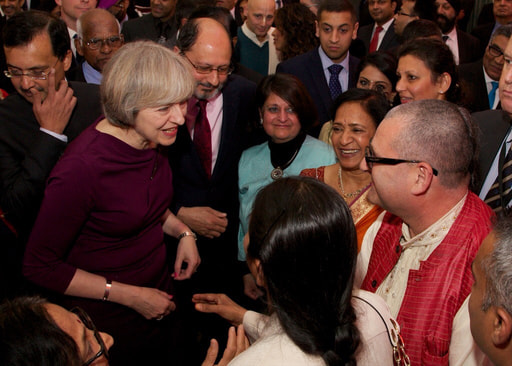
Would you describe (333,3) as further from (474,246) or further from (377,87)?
(474,246)

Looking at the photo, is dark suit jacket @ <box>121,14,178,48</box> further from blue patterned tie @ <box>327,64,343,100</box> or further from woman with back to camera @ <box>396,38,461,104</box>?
woman with back to camera @ <box>396,38,461,104</box>

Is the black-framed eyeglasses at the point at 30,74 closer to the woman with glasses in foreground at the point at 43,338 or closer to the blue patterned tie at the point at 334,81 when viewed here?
the woman with glasses in foreground at the point at 43,338

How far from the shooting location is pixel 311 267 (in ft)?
4.04

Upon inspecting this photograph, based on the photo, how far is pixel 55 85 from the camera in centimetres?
242

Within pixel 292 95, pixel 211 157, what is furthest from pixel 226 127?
pixel 292 95

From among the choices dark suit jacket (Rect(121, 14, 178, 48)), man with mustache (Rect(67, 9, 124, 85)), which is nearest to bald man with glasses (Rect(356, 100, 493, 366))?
man with mustache (Rect(67, 9, 124, 85))

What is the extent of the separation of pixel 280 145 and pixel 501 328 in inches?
73.6

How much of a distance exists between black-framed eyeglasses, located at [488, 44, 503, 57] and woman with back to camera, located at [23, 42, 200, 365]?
8.60ft

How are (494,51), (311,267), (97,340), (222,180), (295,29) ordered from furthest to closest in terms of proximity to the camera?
(295,29) → (494,51) → (222,180) → (97,340) → (311,267)

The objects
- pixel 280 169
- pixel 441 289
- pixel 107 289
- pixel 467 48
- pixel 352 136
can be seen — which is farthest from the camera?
pixel 467 48

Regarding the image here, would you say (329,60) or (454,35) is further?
(454,35)

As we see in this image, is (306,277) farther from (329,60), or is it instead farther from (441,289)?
(329,60)

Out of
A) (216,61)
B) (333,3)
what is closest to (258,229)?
(216,61)

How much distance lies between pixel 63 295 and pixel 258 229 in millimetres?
1131
